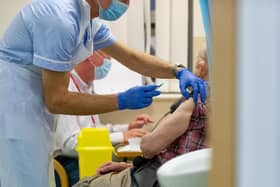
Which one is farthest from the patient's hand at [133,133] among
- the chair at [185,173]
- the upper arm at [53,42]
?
the chair at [185,173]

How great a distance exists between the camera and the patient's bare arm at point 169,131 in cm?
155

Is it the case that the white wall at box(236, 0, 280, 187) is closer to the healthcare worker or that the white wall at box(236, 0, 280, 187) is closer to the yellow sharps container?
the yellow sharps container

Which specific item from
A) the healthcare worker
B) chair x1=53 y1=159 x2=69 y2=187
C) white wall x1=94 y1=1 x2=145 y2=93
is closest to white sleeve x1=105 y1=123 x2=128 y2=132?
the healthcare worker

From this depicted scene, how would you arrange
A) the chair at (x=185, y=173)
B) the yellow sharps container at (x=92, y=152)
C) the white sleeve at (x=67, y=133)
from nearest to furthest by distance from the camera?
the chair at (x=185, y=173) → the yellow sharps container at (x=92, y=152) → the white sleeve at (x=67, y=133)

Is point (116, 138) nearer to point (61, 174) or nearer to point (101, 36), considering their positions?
point (61, 174)

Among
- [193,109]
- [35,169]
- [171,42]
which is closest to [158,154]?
[193,109]

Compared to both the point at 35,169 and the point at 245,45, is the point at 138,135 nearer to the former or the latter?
the point at 35,169

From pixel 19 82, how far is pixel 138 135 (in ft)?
3.45

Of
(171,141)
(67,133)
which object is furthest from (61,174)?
(171,141)

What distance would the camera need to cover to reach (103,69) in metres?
2.74

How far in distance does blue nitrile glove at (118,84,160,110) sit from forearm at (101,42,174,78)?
1.22 ft

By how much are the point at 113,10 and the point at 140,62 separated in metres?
0.34

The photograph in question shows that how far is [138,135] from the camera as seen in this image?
94.8 inches

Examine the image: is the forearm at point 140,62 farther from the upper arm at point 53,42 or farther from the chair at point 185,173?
the chair at point 185,173
